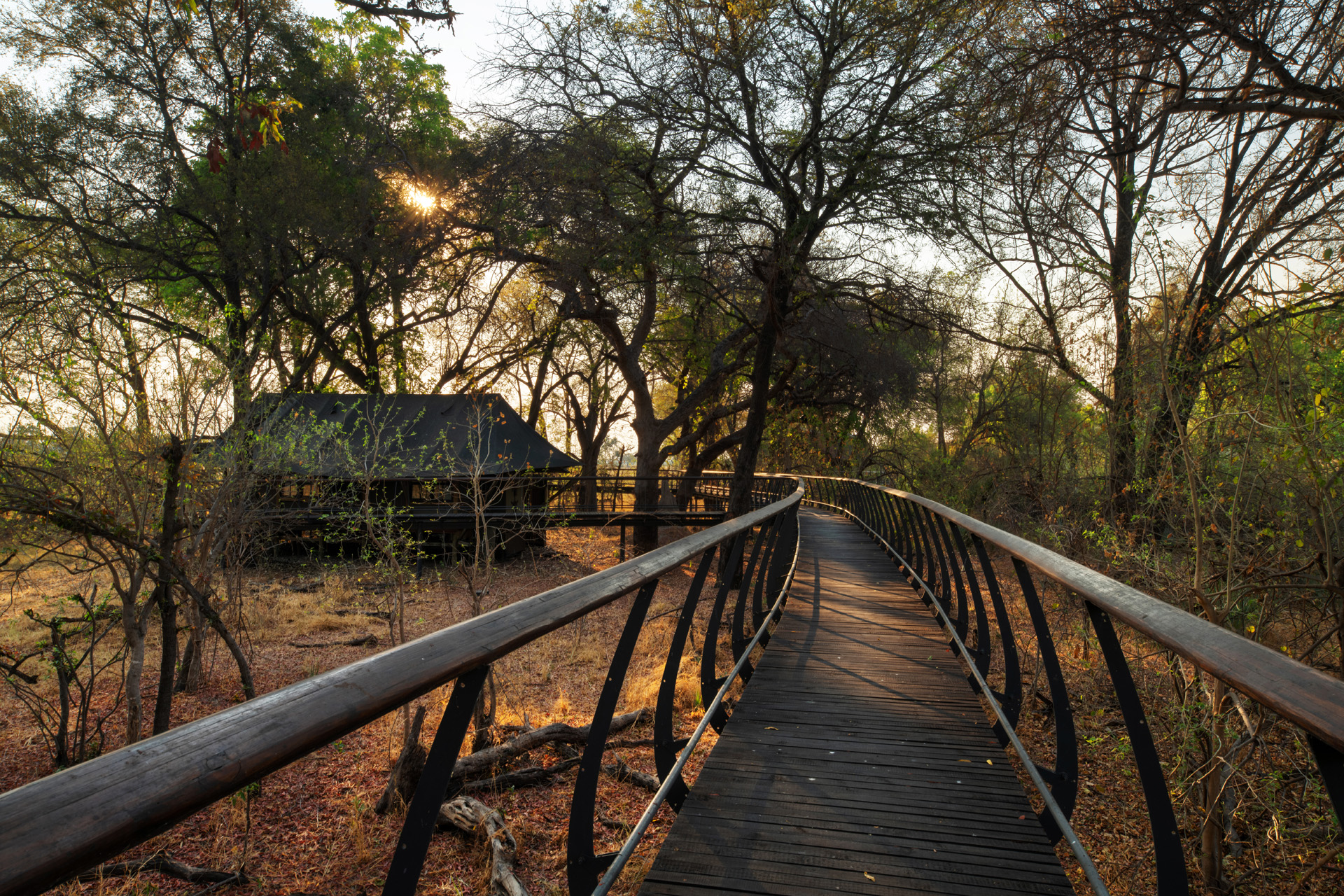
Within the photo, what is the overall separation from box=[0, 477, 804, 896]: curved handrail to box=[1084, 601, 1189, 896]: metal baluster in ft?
5.17

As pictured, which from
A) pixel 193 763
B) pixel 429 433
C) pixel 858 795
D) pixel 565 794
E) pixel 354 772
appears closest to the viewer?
pixel 193 763

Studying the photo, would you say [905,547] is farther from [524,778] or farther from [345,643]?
[345,643]

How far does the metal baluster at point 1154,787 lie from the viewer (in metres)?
1.80

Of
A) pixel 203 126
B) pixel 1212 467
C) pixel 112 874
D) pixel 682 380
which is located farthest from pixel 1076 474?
pixel 203 126

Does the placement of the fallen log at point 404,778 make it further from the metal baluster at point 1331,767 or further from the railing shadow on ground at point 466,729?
the metal baluster at point 1331,767

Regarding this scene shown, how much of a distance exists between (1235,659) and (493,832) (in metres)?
5.94

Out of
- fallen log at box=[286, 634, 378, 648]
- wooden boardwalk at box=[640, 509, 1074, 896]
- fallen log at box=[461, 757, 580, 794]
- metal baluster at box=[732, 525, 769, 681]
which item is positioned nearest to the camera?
wooden boardwalk at box=[640, 509, 1074, 896]

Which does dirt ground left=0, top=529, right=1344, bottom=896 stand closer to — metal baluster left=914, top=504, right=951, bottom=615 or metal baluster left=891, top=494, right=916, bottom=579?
metal baluster left=914, top=504, right=951, bottom=615

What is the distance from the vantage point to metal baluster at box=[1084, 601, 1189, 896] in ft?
5.89

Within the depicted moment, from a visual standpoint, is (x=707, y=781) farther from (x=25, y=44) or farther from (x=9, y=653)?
(x=25, y=44)

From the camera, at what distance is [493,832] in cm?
607

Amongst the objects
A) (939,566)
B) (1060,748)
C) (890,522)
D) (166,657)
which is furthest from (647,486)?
(1060,748)

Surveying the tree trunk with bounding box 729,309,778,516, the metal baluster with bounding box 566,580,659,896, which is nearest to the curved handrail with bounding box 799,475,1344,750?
the metal baluster with bounding box 566,580,659,896

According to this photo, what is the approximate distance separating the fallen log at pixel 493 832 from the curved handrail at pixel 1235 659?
4760 millimetres
